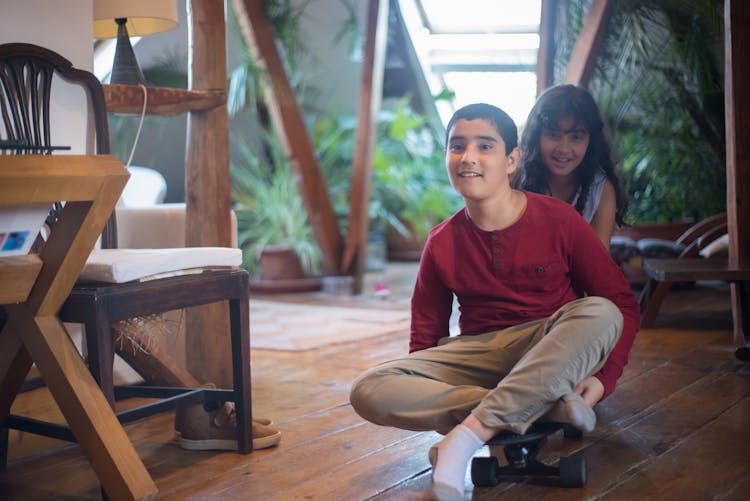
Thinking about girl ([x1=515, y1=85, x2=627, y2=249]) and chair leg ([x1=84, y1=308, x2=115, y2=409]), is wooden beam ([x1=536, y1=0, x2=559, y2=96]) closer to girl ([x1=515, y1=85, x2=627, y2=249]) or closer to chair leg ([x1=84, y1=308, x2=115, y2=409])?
girl ([x1=515, y1=85, x2=627, y2=249])

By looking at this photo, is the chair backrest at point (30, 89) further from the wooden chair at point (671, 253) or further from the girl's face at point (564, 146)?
the wooden chair at point (671, 253)

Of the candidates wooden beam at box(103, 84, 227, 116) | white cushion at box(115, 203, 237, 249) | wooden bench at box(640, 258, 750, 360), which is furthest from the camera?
wooden bench at box(640, 258, 750, 360)

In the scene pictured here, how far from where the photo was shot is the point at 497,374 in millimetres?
2059

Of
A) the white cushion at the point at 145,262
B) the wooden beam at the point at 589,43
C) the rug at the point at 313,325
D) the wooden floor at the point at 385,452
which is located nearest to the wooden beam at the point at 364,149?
the rug at the point at 313,325

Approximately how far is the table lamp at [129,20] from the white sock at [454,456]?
1.51 metres

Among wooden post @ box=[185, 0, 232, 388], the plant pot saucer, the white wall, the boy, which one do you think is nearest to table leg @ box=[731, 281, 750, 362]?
the boy

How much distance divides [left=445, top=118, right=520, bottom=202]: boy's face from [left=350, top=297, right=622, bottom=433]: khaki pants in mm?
314

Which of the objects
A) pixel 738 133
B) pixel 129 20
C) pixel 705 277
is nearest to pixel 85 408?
pixel 129 20

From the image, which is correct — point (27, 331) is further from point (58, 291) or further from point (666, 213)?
point (666, 213)

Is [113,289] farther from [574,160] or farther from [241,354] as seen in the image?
[574,160]

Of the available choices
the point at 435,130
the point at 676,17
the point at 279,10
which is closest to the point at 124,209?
the point at 279,10

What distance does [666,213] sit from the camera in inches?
216

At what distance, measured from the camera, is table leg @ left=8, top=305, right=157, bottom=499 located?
5.78ft

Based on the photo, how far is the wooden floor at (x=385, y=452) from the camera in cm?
194
